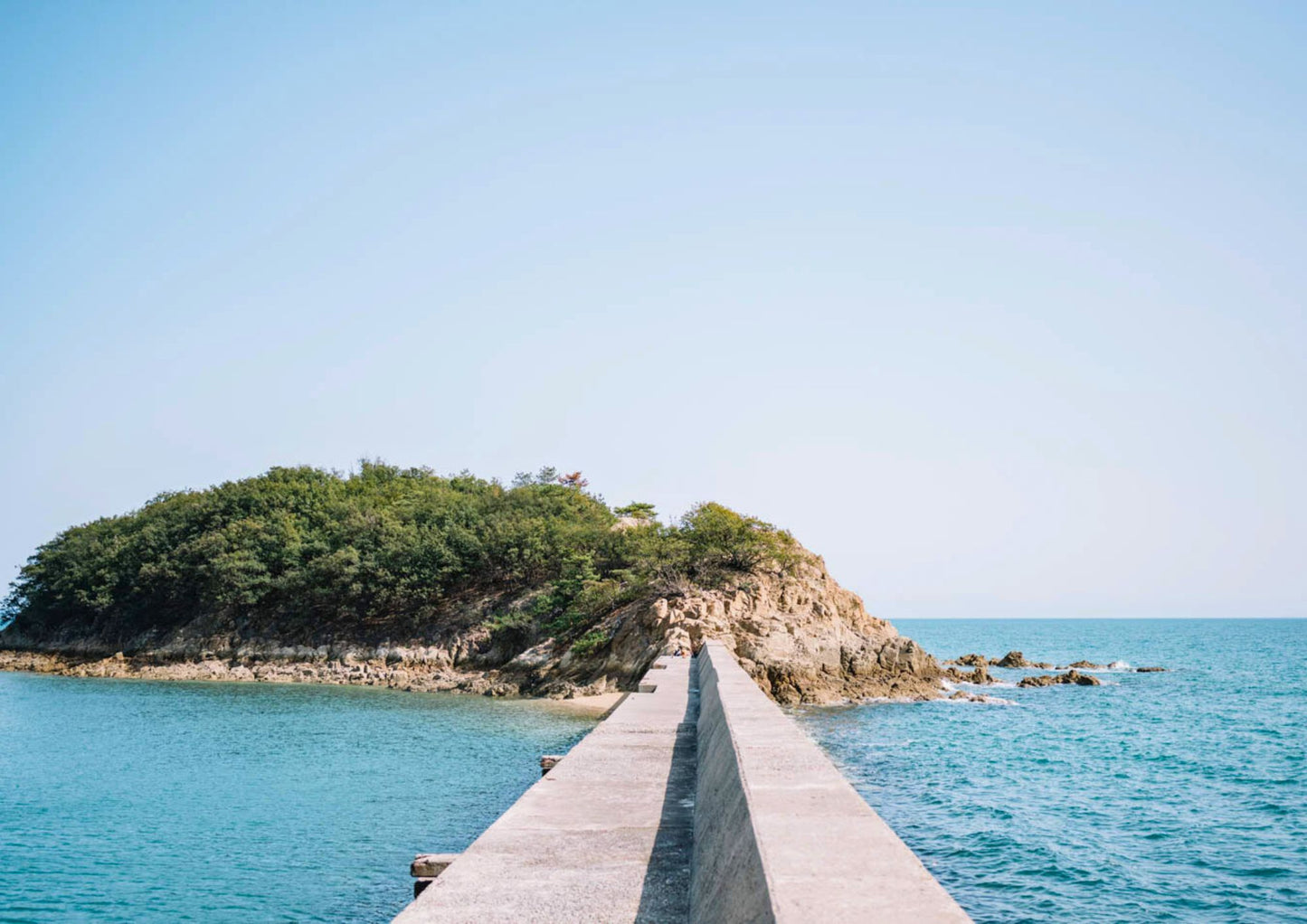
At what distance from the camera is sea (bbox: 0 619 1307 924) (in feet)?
40.5

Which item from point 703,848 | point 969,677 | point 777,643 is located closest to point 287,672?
point 777,643

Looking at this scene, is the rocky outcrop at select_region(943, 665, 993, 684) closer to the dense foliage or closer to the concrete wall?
the dense foliage

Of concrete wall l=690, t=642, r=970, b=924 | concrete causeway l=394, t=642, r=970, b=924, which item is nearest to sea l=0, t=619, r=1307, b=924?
concrete causeway l=394, t=642, r=970, b=924

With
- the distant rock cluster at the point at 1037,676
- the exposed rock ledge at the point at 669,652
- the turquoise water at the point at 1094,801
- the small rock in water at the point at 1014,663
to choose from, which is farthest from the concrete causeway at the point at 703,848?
the small rock in water at the point at 1014,663

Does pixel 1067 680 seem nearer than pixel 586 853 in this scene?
No

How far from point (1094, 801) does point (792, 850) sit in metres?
18.0

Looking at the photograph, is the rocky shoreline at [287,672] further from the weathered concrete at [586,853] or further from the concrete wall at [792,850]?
the concrete wall at [792,850]

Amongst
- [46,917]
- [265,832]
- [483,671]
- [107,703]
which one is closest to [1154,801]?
[265,832]

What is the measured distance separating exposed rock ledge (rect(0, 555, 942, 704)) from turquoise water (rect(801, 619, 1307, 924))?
298cm

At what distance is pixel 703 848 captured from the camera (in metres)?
6.36

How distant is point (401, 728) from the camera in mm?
27422

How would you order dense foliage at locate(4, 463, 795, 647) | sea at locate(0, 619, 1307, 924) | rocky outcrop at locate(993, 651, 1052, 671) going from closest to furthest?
sea at locate(0, 619, 1307, 924) < dense foliage at locate(4, 463, 795, 647) < rocky outcrop at locate(993, 651, 1052, 671)

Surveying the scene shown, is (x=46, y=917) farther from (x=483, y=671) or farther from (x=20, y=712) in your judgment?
(x=483, y=671)

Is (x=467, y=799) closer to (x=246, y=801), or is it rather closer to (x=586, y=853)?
(x=246, y=801)
